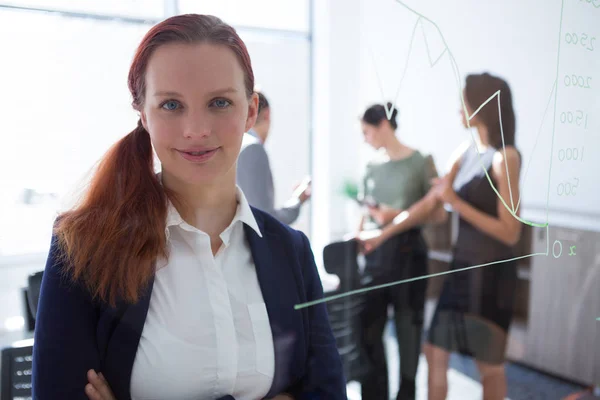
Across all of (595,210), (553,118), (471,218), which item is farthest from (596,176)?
(471,218)

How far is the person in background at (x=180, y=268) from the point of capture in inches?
27.3

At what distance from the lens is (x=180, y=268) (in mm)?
780

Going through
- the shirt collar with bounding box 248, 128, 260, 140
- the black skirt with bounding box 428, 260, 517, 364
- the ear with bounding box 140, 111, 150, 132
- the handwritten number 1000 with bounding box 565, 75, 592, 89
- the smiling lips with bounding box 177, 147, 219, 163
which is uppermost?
the handwritten number 1000 with bounding box 565, 75, 592, 89

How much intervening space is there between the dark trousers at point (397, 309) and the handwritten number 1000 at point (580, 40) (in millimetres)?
595

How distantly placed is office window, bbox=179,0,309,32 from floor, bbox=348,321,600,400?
2.65ft

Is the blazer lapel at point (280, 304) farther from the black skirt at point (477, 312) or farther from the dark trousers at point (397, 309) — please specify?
the black skirt at point (477, 312)

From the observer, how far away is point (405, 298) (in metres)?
1.33

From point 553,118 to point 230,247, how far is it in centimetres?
87

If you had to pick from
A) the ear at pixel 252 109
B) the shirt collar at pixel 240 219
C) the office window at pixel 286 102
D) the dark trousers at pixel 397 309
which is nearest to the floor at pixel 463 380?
the dark trousers at pixel 397 309

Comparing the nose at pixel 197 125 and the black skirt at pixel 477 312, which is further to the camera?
the black skirt at pixel 477 312

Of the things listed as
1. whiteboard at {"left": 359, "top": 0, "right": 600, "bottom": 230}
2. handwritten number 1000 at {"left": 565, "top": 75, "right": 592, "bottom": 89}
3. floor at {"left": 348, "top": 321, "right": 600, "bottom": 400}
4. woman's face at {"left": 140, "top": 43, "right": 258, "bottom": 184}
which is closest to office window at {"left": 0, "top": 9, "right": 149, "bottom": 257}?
woman's face at {"left": 140, "top": 43, "right": 258, "bottom": 184}

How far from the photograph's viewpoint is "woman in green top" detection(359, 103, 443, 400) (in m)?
1.27

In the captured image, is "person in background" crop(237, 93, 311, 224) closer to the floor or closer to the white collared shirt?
the white collared shirt

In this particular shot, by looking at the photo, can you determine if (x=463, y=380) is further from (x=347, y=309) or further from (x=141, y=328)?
(x=141, y=328)
